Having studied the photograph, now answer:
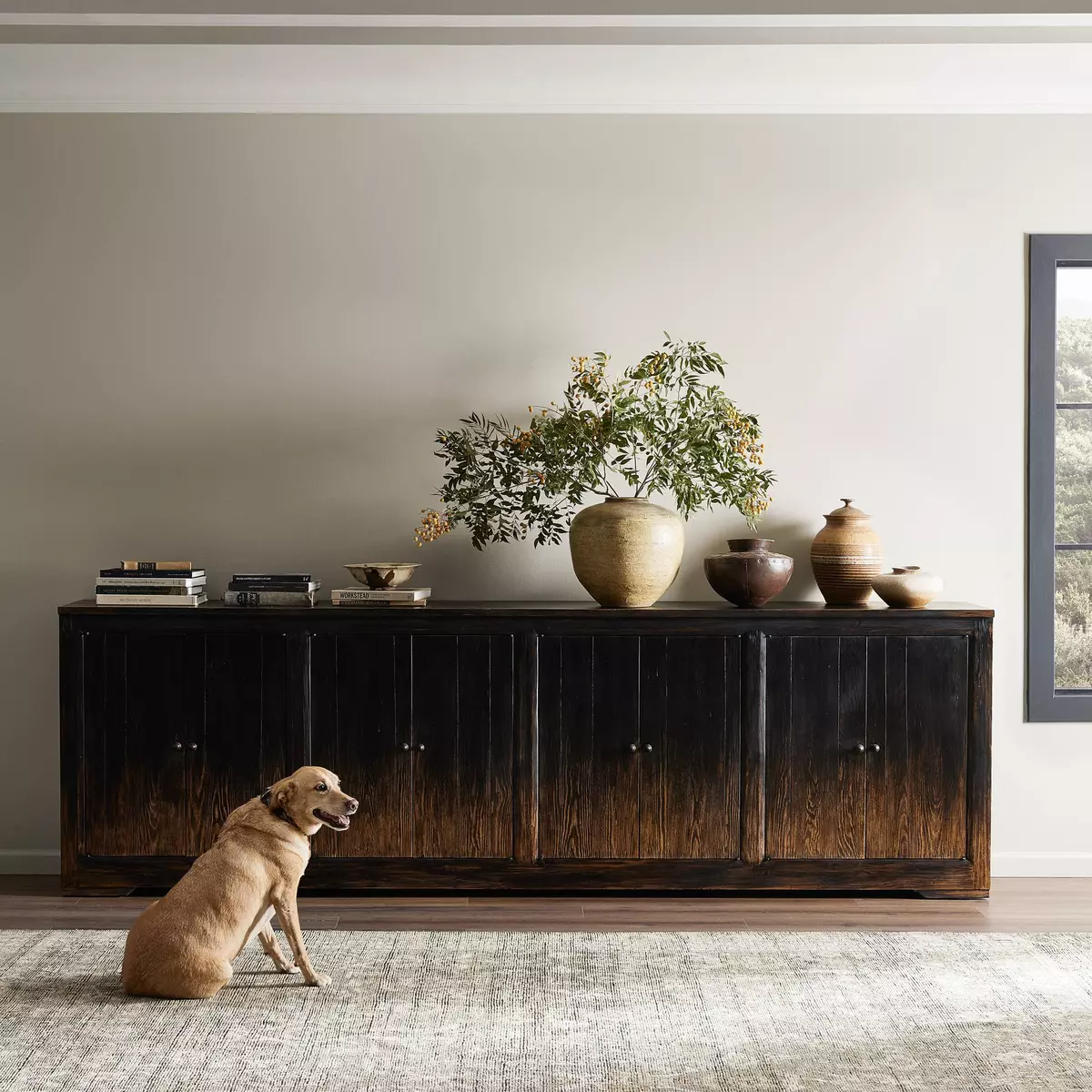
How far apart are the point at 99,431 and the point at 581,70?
1.95 metres

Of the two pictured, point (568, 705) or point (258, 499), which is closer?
point (568, 705)

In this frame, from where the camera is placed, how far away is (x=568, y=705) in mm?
3281

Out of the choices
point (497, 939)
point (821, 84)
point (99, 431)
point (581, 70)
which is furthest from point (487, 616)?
point (821, 84)

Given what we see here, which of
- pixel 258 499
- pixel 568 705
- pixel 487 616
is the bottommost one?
pixel 568 705

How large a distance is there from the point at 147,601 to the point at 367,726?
29.9 inches

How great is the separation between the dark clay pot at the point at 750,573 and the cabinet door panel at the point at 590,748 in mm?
344

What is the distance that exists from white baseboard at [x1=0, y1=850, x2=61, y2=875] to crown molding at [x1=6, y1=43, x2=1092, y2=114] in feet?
8.01

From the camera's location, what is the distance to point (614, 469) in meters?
3.62

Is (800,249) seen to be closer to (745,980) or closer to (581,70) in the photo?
(581,70)

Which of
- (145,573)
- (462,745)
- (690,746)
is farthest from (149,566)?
(690,746)

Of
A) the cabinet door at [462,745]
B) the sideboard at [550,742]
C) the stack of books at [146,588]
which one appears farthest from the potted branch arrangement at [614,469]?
the stack of books at [146,588]

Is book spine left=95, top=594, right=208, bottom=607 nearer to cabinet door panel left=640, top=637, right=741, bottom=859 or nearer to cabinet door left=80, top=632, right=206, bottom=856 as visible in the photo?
cabinet door left=80, top=632, right=206, bottom=856

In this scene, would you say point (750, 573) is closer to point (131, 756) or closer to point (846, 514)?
point (846, 514)

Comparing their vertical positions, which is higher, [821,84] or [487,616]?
[821,84]
